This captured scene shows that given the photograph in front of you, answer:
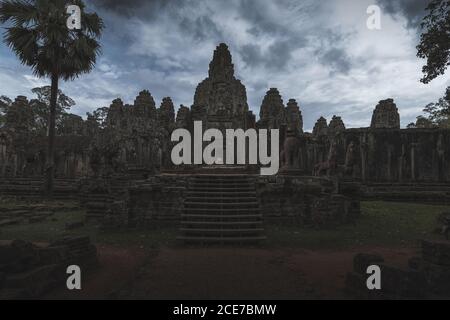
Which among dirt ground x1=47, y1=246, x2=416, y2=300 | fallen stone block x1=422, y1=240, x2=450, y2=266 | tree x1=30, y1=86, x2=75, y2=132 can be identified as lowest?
dirt ground x1=47, y1=246, x2=416, y2=300

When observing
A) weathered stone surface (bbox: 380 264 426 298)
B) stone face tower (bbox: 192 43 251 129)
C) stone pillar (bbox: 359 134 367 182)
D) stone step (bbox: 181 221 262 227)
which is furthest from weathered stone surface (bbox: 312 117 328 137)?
weathered stone surface (bbox: 380 264 426 298)

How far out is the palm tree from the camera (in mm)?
15742

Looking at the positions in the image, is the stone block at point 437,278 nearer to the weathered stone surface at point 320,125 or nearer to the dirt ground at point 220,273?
the dirt ground at point 220,273

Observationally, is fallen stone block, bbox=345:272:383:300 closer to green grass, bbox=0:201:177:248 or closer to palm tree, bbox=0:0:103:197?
green grass, bbox=0:201:177:248

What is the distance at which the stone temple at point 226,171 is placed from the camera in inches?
415

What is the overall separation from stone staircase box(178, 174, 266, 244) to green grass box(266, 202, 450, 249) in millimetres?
810

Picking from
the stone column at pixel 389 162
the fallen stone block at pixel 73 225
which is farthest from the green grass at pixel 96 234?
the stone column at pixel 389 162

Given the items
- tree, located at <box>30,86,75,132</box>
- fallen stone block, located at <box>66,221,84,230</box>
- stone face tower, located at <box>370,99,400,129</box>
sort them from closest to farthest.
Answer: fallen stone block, located at <box>66,221,84,230</box>, stone face tower, located at <box>370,99,400,129</box>, tree, located at <box>30,86,75,132</box>

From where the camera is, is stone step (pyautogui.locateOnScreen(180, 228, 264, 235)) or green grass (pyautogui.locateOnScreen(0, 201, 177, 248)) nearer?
stone step (pyautogui.locateOnScreen(180, 228, 264, 235))

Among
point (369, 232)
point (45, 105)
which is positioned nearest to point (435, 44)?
point (369, 232)

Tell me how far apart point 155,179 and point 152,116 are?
27772 mm

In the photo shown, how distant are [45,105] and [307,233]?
5325 cm

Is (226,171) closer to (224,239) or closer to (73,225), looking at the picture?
(224,239)
